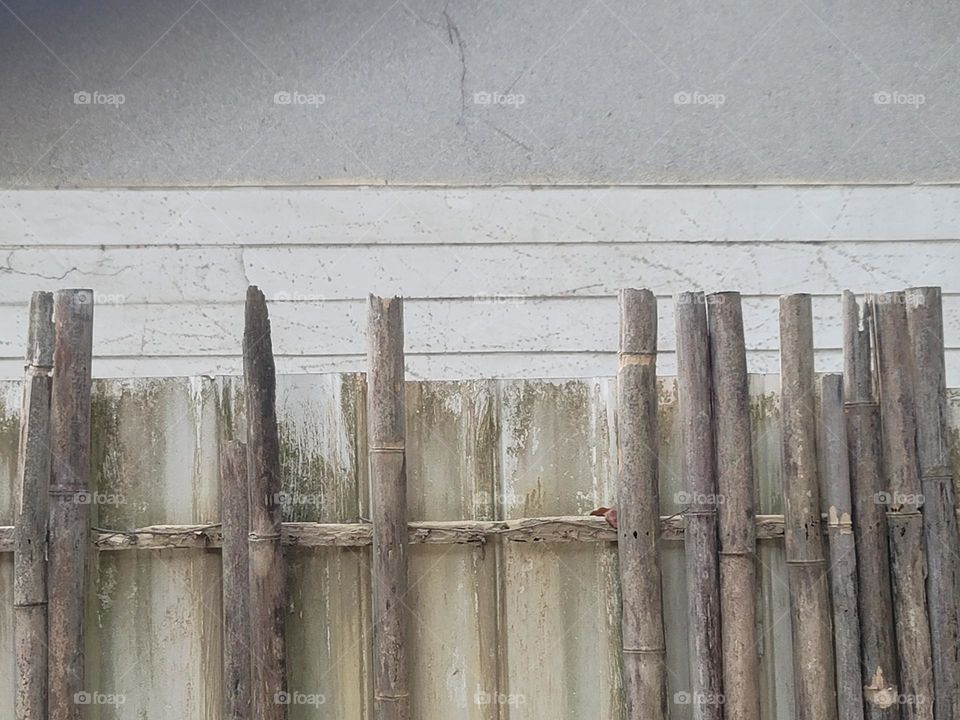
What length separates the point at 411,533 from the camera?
3408mm

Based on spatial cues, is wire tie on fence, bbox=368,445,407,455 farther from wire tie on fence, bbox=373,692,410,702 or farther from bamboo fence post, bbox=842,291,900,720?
bamboo fence post, bbox=842,291,900,720

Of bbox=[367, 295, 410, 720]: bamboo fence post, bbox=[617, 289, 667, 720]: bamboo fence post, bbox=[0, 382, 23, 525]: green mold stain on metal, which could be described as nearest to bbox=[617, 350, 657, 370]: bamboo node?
bbox=[617, 289, 667, 720]: bamboo fence post

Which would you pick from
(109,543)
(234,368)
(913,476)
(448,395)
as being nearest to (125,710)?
(109,543)

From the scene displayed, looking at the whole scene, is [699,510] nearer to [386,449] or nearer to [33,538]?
[386,449]

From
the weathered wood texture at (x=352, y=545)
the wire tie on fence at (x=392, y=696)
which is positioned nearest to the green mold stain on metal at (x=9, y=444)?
the weathered wood texture at (x=352, y=545)

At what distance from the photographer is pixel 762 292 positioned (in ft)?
18.0

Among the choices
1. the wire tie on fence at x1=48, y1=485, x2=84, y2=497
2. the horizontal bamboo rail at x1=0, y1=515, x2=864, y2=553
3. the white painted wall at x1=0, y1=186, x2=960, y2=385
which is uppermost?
the white painted wall at x1=0, y1=186, x2=960, y2=385

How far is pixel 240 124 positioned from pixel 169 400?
2335 mm

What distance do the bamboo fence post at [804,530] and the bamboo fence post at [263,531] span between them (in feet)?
5.08

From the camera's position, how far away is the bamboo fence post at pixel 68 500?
3.31 meters

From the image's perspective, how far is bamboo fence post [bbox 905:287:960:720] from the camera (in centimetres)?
338

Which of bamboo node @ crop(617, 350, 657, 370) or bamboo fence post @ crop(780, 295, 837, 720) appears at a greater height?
bamboo node @ crop(617, 350, 657, 370)

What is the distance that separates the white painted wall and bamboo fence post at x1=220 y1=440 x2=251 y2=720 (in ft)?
6.62

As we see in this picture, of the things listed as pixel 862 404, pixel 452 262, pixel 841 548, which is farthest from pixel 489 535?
pixel 452 262
